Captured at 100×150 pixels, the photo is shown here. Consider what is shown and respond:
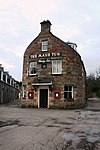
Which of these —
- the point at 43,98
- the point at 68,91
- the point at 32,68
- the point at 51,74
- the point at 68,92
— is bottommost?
the point at 43,98


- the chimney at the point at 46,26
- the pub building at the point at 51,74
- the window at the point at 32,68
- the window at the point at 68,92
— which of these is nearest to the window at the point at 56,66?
the pub building at the point at 51,74

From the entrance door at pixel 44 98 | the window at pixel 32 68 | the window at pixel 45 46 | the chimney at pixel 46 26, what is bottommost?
the entrance door at pixel 44 98

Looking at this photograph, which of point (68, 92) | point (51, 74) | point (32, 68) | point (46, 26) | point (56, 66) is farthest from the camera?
point (46, 26)

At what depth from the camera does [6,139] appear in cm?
865

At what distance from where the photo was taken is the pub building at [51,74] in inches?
1014

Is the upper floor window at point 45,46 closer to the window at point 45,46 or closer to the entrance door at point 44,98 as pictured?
the window at point 45,46

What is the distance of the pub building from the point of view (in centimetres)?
2577

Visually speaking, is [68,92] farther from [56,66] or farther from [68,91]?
[56,66]

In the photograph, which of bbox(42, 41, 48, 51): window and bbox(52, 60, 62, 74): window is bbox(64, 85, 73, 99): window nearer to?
bbox(52, 60, 62, 74): window

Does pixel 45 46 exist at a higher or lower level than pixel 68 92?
higher

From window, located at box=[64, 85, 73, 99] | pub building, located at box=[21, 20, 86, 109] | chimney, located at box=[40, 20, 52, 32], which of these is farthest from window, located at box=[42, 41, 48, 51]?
window, located at box=[64, 85, 73, 99]

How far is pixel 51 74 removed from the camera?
26469 millimetres

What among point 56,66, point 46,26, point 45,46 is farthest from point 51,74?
point 46,26

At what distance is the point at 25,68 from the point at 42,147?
21.6 metres
